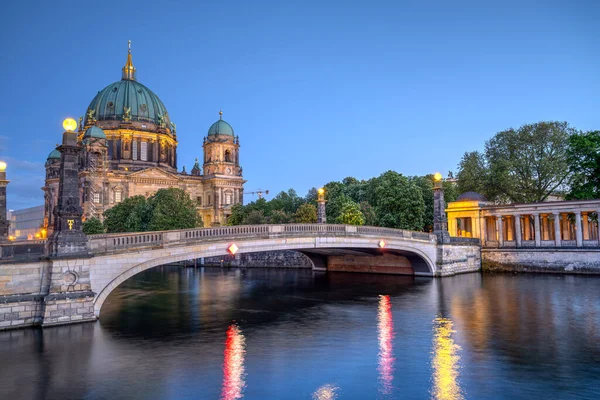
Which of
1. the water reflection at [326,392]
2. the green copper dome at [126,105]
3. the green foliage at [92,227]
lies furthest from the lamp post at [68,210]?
the green copper dome at [126,105]

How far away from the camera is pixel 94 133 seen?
88625 millimetres

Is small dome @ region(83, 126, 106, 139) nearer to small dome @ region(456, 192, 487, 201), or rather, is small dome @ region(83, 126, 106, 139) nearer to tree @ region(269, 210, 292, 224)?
tree @ region(269, 210, 292, 224)

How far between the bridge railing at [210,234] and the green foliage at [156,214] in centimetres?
3352

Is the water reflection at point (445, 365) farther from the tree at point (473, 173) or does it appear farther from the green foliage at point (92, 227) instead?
the green foliage at point (92, 227)

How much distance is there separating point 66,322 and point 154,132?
270 ft

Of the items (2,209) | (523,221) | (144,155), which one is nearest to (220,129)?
(144,155)

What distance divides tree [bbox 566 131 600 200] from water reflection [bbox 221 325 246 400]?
41005mm

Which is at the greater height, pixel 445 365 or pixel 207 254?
pixel 207 254

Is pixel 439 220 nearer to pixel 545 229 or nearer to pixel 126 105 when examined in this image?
pixel 545 229

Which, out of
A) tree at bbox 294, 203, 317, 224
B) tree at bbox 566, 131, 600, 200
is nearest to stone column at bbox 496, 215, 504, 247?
tree at bbox 566, 131, 600, 200

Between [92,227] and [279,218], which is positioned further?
[92,227]

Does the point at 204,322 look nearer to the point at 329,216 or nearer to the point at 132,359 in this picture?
the point at 132,359

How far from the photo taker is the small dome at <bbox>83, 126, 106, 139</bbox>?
88000mm

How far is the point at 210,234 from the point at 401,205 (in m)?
34.3
